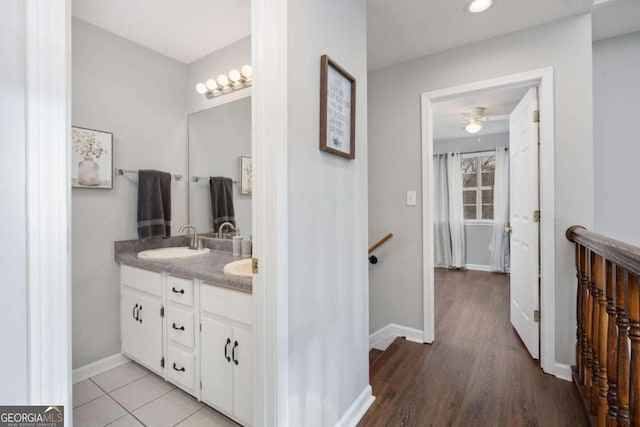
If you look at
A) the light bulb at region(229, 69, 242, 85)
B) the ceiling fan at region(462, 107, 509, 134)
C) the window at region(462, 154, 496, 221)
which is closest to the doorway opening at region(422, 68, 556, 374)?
the ceiling fan at region(462, 107, 509, 134)

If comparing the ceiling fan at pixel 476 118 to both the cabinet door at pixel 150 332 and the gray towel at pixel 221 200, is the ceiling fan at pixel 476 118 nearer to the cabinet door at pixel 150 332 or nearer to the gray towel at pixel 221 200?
the gray towel at pixel 221 200

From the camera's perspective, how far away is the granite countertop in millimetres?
1433

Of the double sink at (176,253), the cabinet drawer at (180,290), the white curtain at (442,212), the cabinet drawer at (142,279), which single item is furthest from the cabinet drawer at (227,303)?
the white curtain at (442,212)

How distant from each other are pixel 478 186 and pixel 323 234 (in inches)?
200

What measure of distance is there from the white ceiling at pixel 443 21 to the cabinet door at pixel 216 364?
85.9 inches

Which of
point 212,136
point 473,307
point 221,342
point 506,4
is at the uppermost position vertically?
point 506,4

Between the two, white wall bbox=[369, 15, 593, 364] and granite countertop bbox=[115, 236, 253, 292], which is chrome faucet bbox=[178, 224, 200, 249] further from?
white wall bbox=[369, 15, 593, 364]

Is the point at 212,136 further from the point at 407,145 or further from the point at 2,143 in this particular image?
the point at 2,143

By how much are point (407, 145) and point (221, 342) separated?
2113mm

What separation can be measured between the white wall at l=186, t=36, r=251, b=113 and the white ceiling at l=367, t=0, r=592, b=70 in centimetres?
103

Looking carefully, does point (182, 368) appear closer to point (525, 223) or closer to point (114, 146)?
point (114, 146)

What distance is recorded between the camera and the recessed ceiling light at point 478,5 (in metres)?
1.76

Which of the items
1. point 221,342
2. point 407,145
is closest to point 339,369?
point 221,342

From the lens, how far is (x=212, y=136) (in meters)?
2.53
